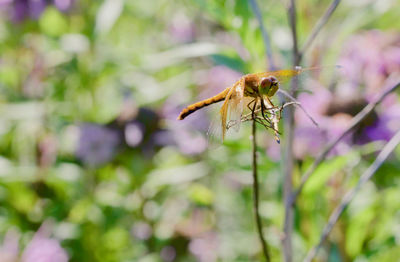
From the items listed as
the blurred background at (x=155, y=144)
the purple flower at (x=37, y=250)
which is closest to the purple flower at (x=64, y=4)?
the blurred background at (x=155, y=144)

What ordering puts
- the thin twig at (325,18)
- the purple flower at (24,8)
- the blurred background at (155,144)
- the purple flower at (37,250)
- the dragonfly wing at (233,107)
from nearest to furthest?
the dragonfly wing at (233,107) → the thin twig at (325,18) → the blurred background at (155,144) → the purple flower at (37,250) → the purple flower at (24,8)

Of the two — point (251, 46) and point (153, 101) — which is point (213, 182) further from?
point (251, 46)

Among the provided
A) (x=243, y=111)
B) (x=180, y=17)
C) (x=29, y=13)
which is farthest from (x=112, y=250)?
(x=180, y=17)

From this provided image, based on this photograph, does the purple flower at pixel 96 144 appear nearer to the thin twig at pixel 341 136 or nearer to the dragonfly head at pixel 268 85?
the thin twig at pixel 341 136

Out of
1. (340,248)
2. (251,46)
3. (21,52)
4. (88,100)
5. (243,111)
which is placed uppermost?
(21,52)

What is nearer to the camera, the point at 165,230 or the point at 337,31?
the point at 337,31

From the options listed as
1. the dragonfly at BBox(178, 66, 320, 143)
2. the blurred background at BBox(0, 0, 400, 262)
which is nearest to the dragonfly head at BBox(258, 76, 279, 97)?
the dragonfly at BBox(178, 66, 320, 143)
